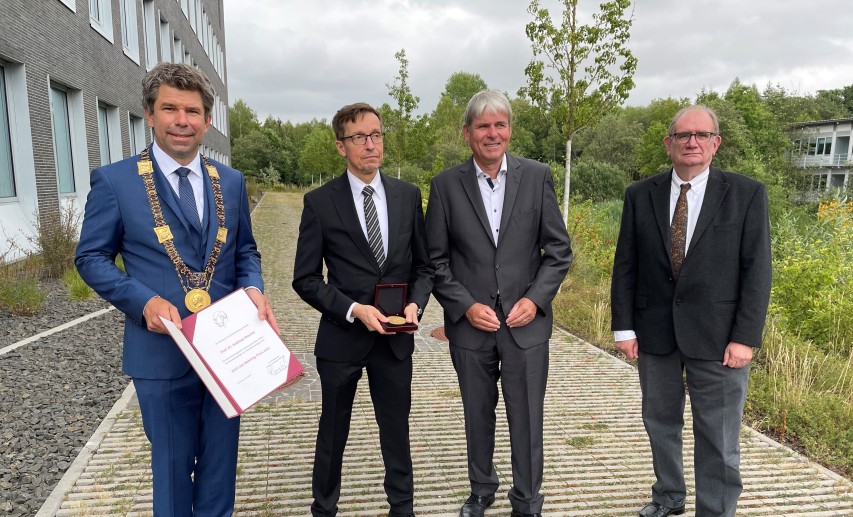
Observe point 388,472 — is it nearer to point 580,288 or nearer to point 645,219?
point 645,219

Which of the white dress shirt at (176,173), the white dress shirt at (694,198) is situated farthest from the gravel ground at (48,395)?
the white dress shirt at (694,198)

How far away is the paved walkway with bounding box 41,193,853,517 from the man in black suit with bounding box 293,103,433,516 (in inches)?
24.2

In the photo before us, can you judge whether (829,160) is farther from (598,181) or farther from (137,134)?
(137,134)

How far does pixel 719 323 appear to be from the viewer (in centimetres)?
290

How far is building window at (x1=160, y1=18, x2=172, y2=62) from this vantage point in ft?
68.5

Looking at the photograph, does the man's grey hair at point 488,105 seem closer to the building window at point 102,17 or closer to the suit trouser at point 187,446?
the suit trouser at point 187,446

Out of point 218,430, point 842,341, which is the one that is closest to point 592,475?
point 218,430

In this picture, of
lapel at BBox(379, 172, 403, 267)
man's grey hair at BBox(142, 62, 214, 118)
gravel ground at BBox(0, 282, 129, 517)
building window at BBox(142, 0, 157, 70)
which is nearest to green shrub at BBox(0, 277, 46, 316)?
gravel ground at BBox(0, 282, 129, 517)

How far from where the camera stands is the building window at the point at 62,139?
11.8 metres

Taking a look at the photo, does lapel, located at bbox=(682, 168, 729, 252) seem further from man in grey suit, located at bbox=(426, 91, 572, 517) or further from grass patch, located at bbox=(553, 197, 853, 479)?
grass patch, located at bbox=(553, 197, 853, 479)

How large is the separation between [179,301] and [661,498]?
2982 mm

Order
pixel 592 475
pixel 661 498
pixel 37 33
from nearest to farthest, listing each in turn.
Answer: pixel 661 498 → pixel 592 475 → pixel 37 33

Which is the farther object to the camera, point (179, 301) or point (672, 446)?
point (672, 446)

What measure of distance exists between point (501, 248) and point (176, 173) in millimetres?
1716
